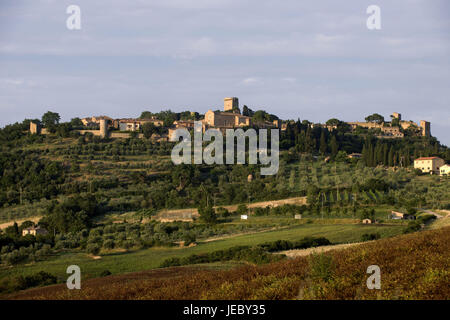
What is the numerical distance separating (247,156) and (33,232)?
1141 inches

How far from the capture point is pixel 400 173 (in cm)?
4991

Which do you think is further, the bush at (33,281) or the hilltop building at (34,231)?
the hilltop building at (34,231)

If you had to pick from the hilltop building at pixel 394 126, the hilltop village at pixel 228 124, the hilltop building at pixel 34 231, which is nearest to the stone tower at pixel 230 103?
the hilltop village at pixel 228 124

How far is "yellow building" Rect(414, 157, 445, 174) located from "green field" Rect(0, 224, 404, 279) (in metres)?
29.2

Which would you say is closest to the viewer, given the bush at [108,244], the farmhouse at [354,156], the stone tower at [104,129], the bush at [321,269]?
the bush at [321,269]

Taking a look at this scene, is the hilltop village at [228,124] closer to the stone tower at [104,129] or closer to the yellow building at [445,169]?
the stone tower at [104,129]

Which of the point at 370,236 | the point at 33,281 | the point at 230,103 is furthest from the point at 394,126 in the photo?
the point at 33,281

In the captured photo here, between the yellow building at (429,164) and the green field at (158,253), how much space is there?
29.2 metres

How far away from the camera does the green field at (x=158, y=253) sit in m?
19.6

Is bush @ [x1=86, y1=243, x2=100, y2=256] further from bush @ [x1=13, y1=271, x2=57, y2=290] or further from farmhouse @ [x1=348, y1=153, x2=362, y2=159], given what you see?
farmhouse @ [x1=348, y1=153, x2=362, y2=159]

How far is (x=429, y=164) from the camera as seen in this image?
2160 inches

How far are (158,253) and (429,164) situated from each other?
40.4m
